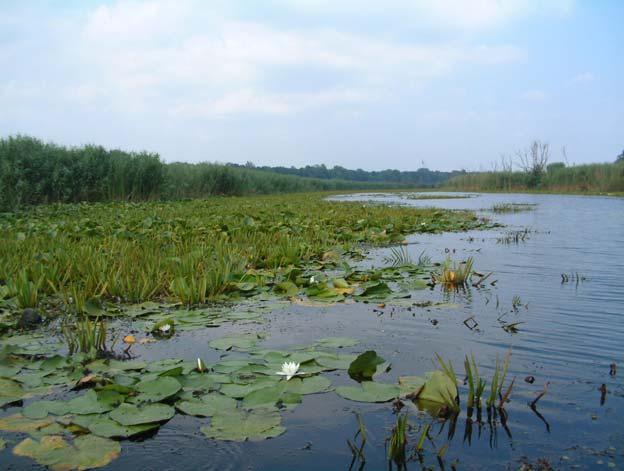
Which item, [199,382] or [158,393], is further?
[199,382]

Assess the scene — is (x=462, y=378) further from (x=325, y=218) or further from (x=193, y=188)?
(x=193, y=188)

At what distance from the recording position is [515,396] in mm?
2242

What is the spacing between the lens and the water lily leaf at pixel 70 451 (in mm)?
1684

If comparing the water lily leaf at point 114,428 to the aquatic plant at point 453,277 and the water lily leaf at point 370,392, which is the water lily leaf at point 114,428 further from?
the aquatic plant at point 453,277

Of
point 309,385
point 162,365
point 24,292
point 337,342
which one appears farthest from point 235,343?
point 24,292

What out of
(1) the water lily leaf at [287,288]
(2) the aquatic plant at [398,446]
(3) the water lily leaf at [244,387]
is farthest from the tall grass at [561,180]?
(2) the aquatic plant at [398,446]

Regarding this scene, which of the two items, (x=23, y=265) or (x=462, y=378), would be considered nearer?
(x=462, y=378)

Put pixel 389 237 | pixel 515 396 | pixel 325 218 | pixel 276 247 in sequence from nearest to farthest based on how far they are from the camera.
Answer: pixel 515 396 < pixel 276 247 < pixel 389 237 < pixel 325 218

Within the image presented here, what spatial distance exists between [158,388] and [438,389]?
1.18 metres

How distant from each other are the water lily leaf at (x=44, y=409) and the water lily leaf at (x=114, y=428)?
Answer: 0.63 ft

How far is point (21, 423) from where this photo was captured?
194cm

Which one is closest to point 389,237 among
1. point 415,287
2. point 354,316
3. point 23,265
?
point 415,287

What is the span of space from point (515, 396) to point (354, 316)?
4.98 ft

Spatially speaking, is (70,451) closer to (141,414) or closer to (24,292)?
(141,414)
